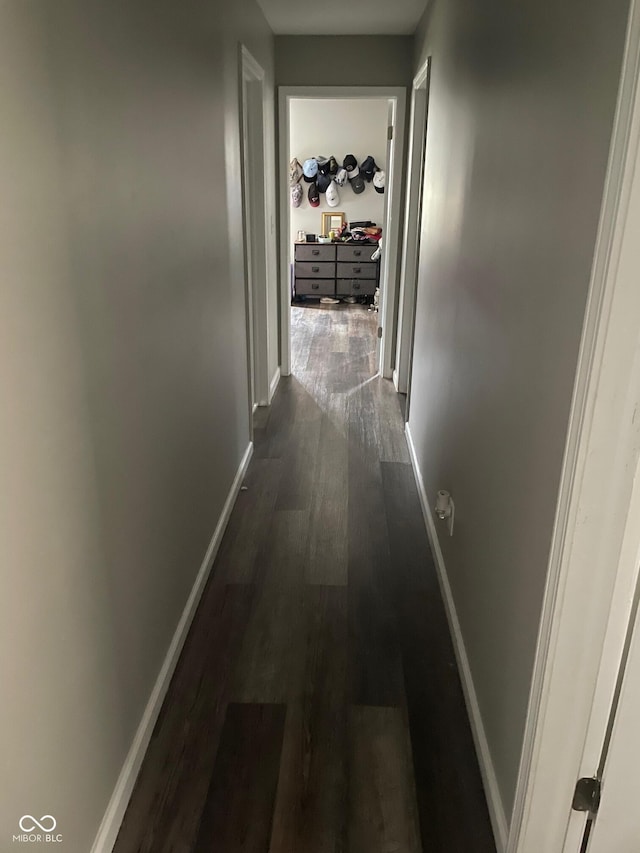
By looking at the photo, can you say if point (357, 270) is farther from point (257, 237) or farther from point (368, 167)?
point (257, 237)

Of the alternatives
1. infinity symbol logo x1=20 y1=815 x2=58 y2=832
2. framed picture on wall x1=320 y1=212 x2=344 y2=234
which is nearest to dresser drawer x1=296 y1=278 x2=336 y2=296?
framed picture on wall x1=320 y1=212 x2=344 y2=234

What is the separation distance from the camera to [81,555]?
4.38ft

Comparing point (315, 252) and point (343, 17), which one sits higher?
point (343, 17)

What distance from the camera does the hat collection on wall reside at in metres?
7.68

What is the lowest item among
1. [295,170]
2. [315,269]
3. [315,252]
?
[315,269]

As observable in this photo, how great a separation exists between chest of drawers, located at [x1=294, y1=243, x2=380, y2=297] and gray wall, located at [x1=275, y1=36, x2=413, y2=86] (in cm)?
336

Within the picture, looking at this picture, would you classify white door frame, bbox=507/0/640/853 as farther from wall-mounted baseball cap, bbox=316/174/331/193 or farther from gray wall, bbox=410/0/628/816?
wall-mounted baseball cap, bbox=316/174/331/193

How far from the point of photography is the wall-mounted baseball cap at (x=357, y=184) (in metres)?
7.75

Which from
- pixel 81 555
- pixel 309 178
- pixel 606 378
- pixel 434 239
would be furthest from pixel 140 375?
pixel 309 178

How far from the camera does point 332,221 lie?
8000mm

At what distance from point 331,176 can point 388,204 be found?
137 inches

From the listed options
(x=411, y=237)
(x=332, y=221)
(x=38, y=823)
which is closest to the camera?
(x=38, y=823)

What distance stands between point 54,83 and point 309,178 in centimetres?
700

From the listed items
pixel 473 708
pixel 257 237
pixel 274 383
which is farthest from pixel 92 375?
pixel 274 383
